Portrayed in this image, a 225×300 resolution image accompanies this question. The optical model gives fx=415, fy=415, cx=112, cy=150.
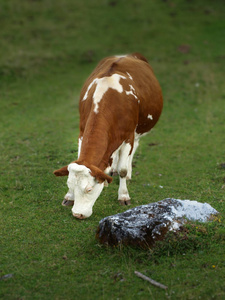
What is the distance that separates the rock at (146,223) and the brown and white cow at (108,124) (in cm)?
59

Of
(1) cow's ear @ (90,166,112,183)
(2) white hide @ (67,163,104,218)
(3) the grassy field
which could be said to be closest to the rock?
(3) the grassy field

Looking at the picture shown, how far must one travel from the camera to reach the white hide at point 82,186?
231 inches

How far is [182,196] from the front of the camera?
7.71 m

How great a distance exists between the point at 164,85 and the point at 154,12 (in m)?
7.46

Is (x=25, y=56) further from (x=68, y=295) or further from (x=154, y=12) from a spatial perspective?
(x=68, y=295)

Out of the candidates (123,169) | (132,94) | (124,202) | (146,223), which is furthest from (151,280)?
(132,94)

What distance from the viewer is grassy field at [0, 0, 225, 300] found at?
5.14 metres

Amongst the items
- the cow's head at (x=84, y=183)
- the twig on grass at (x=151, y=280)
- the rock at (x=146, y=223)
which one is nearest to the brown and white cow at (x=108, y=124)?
the cow's head at (x=84, y=183)

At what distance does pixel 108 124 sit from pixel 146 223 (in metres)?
1.89

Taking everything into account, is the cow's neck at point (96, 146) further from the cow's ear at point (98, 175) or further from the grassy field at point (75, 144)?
the grassy field at point (75, 144)

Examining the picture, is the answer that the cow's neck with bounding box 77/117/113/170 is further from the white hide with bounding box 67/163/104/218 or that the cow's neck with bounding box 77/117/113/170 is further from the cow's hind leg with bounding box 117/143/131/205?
the cow's hind leg with bounding box 117/143/131/205

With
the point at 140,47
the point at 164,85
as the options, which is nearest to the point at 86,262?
the point at 164,85

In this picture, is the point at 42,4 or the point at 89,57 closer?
the point at 89,57

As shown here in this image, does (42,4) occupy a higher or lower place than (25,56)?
higher
